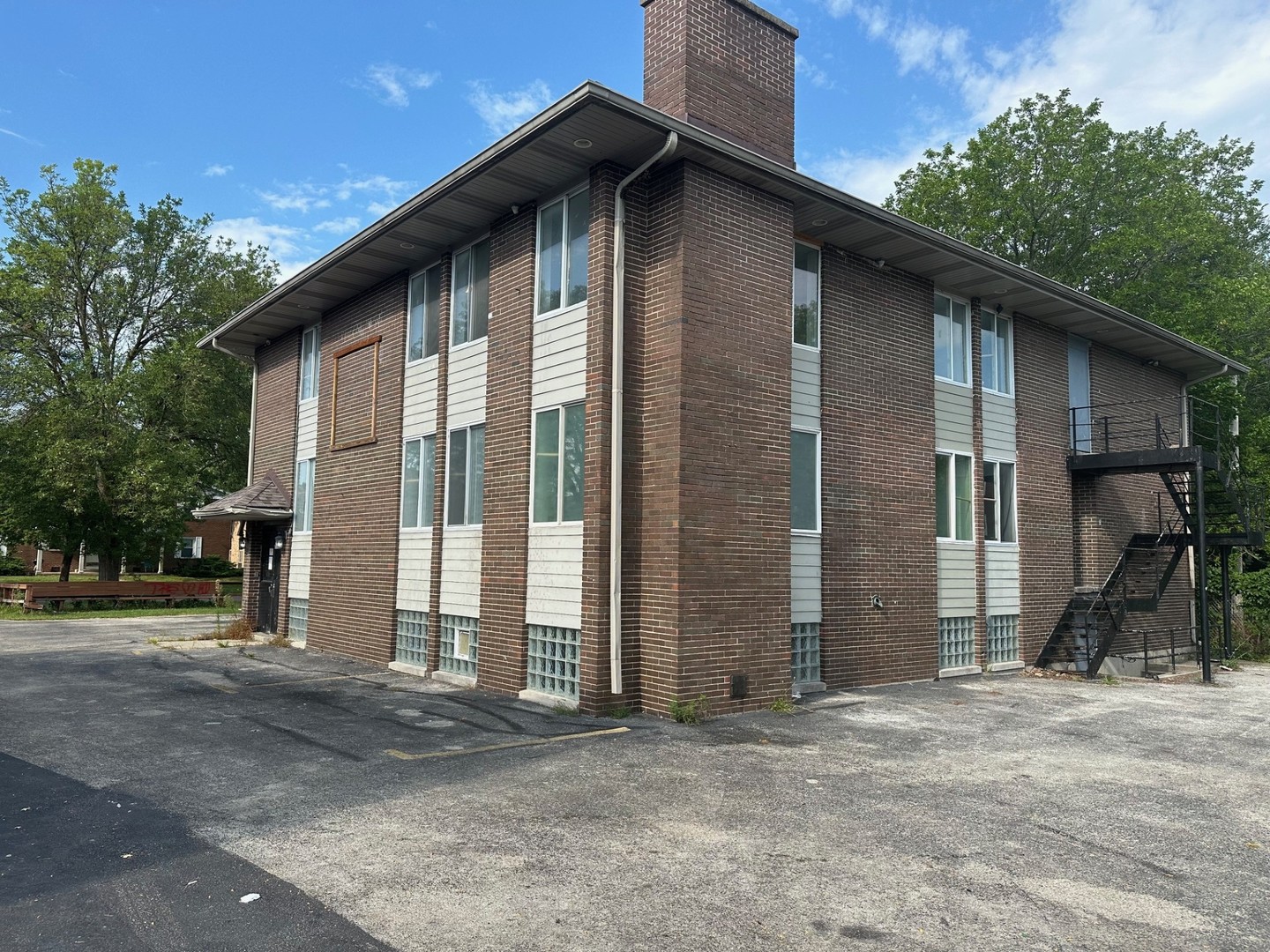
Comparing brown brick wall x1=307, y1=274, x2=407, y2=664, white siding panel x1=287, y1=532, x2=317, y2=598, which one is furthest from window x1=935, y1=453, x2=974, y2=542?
white siding panel x1=287, y1=532, x2=317, y2=598

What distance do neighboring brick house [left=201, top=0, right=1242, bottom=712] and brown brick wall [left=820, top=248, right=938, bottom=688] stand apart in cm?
5

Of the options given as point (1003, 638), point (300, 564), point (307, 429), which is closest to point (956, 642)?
point (1003, 638)

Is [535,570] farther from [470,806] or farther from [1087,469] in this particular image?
[1087,469]

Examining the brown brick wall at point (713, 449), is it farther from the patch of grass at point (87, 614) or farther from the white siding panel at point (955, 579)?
the patch of grass at point (87, 614)

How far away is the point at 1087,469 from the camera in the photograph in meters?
17.0

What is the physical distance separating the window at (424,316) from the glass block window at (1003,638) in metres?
10.6

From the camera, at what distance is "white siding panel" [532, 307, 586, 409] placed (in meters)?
11.0

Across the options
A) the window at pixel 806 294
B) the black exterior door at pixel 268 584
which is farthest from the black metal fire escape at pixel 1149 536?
the black exterior door at pixel 268 584

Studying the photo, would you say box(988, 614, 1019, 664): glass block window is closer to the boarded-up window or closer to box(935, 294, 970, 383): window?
box(935, 294, 970, 383): window

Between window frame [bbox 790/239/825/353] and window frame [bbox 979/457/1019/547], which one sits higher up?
window frame [bbox 790/239/825/353]

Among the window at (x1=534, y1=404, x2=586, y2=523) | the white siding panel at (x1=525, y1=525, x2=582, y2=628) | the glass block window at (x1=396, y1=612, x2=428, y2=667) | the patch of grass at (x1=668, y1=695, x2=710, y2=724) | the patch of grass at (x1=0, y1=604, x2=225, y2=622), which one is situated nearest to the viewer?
the patch of grass at (x1=668, y1=695, x2=710, y2=724)

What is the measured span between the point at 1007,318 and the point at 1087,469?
3.47m

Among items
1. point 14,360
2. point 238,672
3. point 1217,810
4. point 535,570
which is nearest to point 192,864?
point 535,570

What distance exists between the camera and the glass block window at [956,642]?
14344 mm
